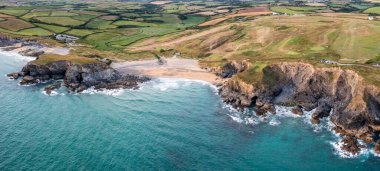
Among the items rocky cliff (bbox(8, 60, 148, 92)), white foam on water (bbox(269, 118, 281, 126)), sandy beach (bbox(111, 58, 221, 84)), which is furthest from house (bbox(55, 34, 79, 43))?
white foam on water (bbox(269, 118, 281, 126))

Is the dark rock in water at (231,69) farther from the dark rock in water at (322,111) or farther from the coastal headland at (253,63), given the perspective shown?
the dark rock in water at (322,111)

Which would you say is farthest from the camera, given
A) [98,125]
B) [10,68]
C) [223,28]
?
[223,28]

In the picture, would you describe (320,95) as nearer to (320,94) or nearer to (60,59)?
(320,94)

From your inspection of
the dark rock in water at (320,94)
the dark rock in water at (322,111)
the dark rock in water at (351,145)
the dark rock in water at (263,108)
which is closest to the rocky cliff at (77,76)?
the dark rock in water at (320,94)

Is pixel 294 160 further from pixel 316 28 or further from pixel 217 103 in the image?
pixel 316 28

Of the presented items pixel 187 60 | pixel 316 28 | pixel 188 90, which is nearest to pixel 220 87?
pixel 188 90

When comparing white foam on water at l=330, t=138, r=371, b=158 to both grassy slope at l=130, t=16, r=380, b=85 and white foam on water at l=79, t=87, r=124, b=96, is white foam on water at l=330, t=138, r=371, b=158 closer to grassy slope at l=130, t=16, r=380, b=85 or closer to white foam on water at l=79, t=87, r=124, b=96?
grassy slope at l=130, t=16, r=380, b=85

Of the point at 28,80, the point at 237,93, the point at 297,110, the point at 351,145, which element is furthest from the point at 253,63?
the point at 28,80
